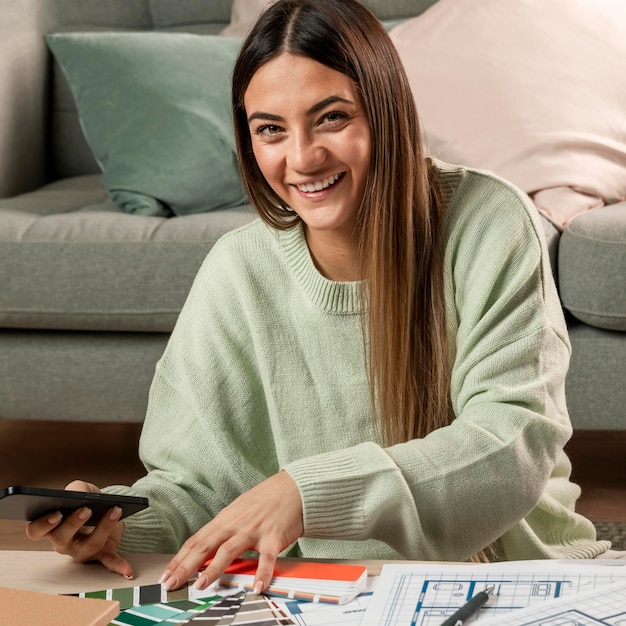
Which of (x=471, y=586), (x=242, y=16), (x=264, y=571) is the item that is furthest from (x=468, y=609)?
(x=242, y=16)

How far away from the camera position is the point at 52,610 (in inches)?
26.7

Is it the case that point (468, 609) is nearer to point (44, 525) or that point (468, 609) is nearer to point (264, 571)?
point (264, 571)

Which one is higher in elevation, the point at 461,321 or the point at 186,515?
the point at 461,321

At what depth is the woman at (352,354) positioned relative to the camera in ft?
3.04

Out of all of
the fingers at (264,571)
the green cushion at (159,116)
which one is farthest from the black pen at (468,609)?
the green cushion at (159,116)

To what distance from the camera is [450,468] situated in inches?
37.3

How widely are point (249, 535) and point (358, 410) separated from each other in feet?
1.18

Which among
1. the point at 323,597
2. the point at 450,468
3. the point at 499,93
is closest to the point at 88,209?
the point at 499,93

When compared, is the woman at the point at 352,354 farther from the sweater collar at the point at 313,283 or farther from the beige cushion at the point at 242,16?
the beige cushion at the point at 242,16

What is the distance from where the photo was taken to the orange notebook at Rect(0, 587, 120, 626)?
66 centimetres

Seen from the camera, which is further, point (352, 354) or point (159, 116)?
point (159, 116)

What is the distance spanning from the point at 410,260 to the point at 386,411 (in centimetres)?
16

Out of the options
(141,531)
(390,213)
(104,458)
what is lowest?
(104,458)

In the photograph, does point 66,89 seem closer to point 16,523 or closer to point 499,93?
point 499,93
